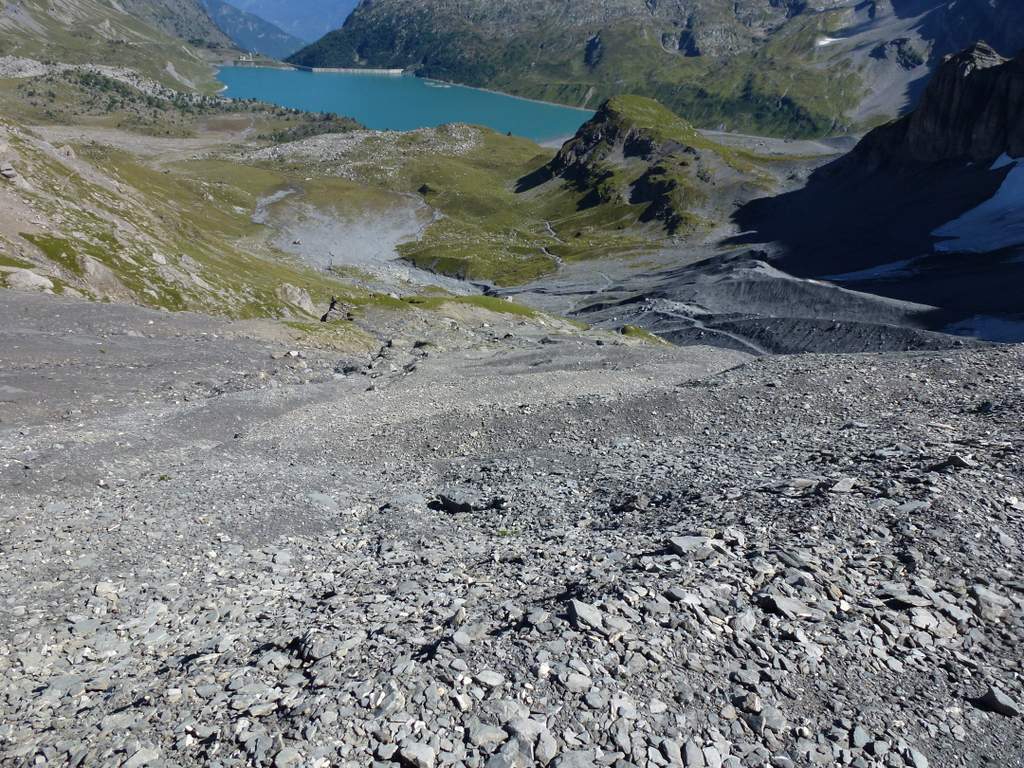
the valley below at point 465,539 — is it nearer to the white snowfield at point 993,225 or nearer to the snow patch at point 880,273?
the snow patch at point 880,273

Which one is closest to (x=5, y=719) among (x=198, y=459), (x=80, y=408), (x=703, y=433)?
(x=198, y=459)

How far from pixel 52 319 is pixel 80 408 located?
47.5ft

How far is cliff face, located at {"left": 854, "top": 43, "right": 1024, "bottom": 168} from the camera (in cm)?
14425

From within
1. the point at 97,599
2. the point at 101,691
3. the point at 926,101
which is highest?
the point at 926,101

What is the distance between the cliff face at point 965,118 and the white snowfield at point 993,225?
11.9 metres

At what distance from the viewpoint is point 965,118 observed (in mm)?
152750

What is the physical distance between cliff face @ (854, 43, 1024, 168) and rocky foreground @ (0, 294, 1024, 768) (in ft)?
473

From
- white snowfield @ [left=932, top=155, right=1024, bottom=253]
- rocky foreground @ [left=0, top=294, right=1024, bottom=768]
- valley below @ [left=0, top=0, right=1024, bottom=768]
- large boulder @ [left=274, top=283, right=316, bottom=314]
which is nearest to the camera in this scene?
rocky foreground @ [left=0, top=294, right=1024, bottom=768]

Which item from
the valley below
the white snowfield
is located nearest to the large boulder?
the valley below

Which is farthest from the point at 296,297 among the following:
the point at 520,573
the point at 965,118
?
the point at 965,118

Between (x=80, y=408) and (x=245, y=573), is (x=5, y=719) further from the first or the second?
(x=80, y=408)

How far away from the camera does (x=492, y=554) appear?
20.4 m

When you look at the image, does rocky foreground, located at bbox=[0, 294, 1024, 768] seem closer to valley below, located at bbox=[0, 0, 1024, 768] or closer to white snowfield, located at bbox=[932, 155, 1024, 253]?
valley below, located at bbox=[0, 0, 1024, 768]

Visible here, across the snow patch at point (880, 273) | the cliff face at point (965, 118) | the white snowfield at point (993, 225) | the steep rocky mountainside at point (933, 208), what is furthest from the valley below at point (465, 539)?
the cliff face at point (965, 118)
